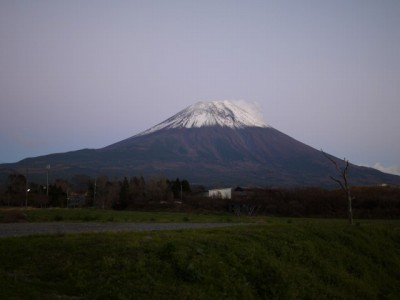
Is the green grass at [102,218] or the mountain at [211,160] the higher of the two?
the mountain at [211,160]

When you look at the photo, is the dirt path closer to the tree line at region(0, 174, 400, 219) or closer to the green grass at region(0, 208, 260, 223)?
the green grass at region(0, 208, 260, 223)

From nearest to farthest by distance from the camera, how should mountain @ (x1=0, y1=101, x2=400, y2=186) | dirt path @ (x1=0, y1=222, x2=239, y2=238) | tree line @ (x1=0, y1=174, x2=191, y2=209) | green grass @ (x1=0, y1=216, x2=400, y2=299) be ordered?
green grass @ (x1=0, y1=216, x2=400, y2=299) → dirt path @ (x1=0, y1=222, x2=239, y2=238) → tree line @ (x1=0, y1=174, x2=191, y2=209) → mountain @ (x1=0, y1=101, x2=400, y2=186)

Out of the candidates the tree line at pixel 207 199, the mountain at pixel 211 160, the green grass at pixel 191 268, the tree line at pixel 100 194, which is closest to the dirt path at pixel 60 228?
the green grass at pixel 191 268

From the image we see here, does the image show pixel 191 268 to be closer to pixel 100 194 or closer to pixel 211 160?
pixel 100 194

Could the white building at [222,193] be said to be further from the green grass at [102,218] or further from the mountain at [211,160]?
the mountain at [211,160]

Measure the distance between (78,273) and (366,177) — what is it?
151520mm

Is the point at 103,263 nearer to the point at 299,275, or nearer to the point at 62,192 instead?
the point at 299,275

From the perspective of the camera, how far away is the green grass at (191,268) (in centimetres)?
909

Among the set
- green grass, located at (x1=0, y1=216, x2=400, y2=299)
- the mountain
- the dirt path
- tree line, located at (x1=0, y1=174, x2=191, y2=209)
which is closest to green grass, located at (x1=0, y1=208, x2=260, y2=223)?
the dirt path

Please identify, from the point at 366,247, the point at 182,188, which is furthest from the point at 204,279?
the point at 182,188

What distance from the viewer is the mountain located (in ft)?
452

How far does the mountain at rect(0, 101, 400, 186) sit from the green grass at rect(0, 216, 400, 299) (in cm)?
10877

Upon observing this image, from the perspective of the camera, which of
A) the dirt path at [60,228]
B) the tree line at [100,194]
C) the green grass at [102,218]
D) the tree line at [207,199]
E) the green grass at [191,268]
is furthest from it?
the tree line at [100,194]

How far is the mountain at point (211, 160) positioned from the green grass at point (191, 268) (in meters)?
109
